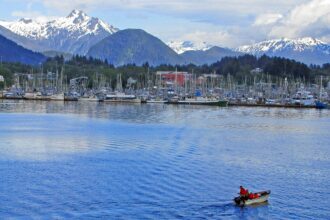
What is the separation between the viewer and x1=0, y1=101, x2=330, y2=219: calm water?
29281 millimetres

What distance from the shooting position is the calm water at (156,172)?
29.3 metres

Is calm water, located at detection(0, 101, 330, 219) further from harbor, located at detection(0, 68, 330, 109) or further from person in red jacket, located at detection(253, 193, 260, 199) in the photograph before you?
harbor, located at detection(0, 68, 330, 109)

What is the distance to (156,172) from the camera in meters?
38.2

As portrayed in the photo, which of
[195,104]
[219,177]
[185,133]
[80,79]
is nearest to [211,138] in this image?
[185,133]

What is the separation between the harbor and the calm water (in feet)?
229

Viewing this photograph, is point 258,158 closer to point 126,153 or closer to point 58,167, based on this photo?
point 126,153

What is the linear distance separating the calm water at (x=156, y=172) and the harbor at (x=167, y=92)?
69808 millimetres

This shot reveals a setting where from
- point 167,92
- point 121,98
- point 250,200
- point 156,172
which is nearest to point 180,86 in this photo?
point 167,92

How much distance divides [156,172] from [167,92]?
116 metres

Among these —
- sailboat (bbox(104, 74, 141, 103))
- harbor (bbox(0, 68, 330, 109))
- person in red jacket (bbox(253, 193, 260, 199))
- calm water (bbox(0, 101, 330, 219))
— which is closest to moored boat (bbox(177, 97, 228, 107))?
harbor (bbox(0, 68, 330, 109))

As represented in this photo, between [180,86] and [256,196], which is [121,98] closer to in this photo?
[180,86]

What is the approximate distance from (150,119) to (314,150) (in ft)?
112

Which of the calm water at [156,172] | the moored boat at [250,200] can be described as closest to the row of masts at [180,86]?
the calm water at [156,172]

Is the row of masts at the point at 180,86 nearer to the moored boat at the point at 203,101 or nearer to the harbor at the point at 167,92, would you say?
the harbor at the point at 167,92
